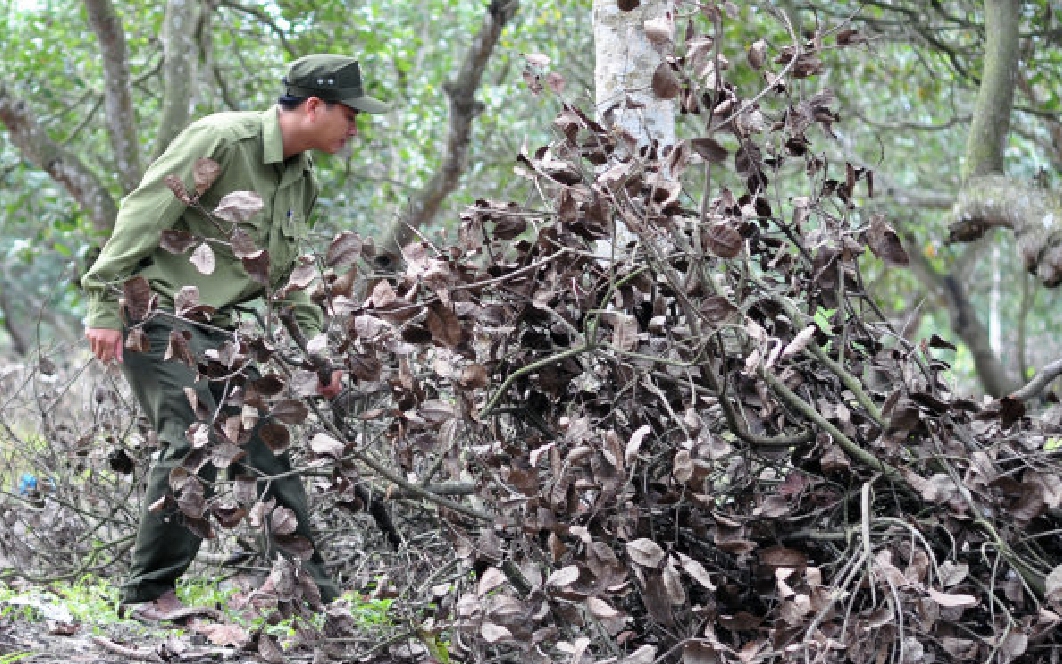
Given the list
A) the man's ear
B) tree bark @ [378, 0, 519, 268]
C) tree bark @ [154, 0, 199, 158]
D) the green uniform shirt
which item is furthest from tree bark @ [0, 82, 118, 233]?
the man's ear

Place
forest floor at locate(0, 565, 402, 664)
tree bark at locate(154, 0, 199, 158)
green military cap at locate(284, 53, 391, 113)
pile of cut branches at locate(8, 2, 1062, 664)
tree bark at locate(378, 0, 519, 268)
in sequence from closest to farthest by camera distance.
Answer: pile of cut branches at locate(8, 2, 1062, 664) < forest floor at locate(0, 565, 402, 664) < green military cap at locate(284, 53, 391, 113) < tree bark at locate(154, 0, 199, 158) < tree bark at locate(378, 0, 519, 268)

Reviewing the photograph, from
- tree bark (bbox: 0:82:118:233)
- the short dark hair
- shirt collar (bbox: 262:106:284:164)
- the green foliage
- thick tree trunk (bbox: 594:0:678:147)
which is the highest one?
thick tree trunk (bbox: 594:0:678:147)

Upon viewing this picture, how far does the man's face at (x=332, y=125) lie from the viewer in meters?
4.60

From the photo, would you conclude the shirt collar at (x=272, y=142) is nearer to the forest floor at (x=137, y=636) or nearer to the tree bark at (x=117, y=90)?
the forest floor at (x=137, y=636)

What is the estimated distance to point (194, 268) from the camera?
14.6 feet

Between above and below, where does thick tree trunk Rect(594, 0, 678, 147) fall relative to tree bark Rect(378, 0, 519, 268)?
above

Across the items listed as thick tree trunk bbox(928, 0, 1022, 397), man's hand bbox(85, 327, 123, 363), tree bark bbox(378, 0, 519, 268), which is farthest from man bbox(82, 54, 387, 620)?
tree bark bbox(378, 0, 519, 268)

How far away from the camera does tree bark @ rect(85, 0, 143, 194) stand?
8.48m

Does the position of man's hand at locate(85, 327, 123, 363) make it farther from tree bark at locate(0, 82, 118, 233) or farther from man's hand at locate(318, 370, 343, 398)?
tree bark at locate(0, 82, 118, 233)

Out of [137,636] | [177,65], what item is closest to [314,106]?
[137,636]

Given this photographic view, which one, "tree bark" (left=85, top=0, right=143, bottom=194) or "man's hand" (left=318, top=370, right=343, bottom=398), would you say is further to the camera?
"tree bark" (left=85, top=0, right=143, bottom=194)

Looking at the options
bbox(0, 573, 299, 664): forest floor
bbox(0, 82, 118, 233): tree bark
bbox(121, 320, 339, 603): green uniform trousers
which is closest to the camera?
bbox(0, 573, 299, 664): forest floor

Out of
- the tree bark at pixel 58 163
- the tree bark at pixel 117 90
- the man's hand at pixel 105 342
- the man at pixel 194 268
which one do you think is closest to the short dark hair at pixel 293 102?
the man at pixel 194 268

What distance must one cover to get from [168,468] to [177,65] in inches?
179
